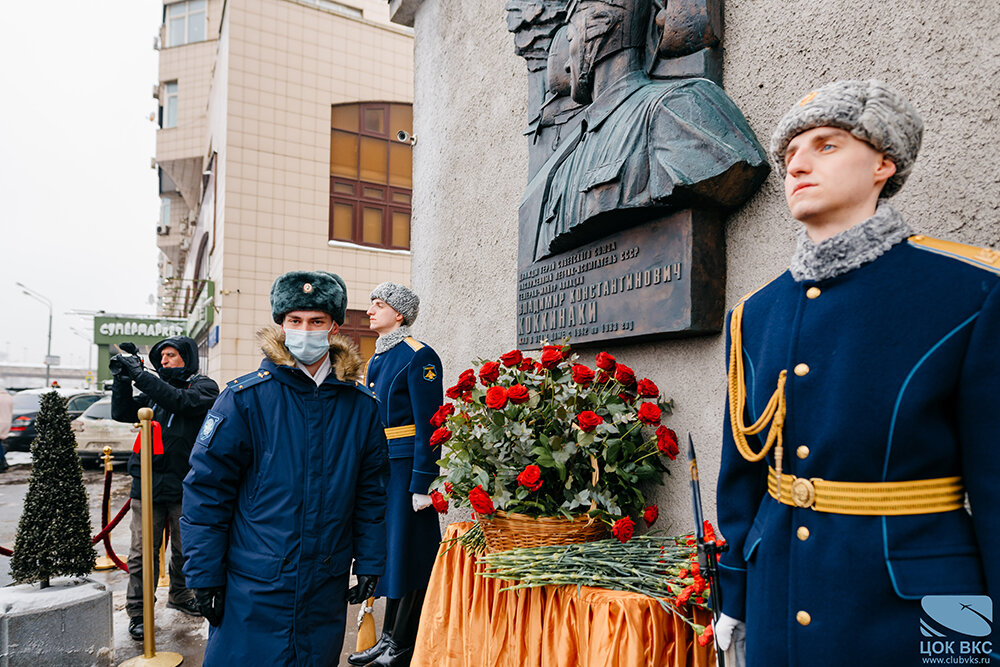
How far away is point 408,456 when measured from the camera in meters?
3.93

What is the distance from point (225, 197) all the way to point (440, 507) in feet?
46.9

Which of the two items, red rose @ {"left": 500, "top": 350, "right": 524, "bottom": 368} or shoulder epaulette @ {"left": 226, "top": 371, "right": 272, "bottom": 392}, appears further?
red rose @ {"left": 500, "top": 350, "right": 524, "bottom": 368}

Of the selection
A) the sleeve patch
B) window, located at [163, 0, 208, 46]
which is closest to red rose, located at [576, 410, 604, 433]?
the sleeve patch

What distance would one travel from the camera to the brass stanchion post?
388cm

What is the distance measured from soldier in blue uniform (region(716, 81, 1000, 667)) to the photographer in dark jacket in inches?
155

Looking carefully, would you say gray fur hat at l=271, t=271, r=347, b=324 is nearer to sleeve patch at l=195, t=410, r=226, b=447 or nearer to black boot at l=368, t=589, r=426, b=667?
sleeve patch at l=195, t=410, r=226, b=447

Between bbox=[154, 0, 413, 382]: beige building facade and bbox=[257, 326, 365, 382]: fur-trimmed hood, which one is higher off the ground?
bbox=[154, 0, 413, 382]: beige building facade

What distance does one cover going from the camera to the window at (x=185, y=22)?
89.1 feet

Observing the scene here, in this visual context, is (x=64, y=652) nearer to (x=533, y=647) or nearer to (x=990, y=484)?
(x=533, y=647)

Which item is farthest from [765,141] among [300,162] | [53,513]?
[300,162]

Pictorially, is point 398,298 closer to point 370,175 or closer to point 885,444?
point 885,444

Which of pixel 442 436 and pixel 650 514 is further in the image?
pixel 442 436

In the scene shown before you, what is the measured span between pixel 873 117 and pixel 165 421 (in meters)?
4.57
